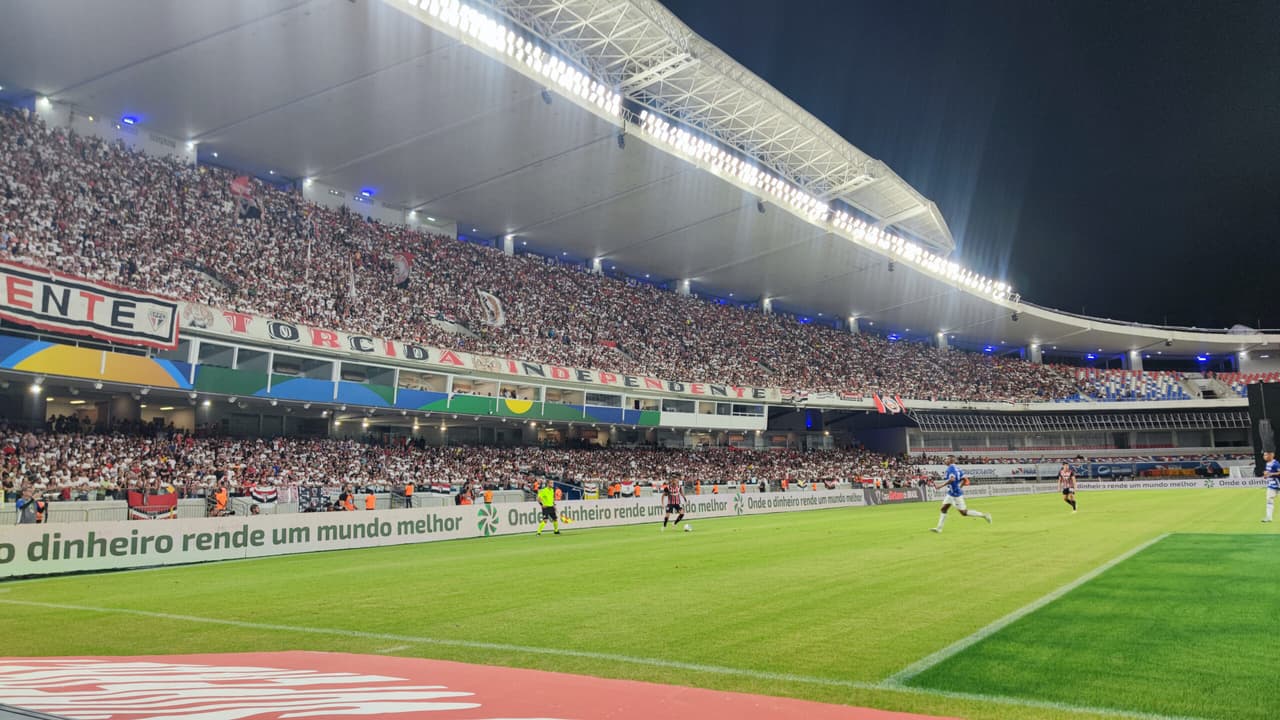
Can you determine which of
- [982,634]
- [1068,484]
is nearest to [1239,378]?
[1068,484]

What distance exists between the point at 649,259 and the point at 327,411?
101 feet

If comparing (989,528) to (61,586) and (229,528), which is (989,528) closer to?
(229,528)

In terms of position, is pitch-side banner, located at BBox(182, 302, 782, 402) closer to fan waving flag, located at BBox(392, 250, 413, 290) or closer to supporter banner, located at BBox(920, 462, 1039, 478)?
fan waving flag, located at BBox(392, 250, 413, 290)

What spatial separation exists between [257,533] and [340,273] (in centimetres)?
2380

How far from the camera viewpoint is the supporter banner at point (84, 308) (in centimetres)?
2494

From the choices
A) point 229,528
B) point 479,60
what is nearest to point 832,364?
point 479,60

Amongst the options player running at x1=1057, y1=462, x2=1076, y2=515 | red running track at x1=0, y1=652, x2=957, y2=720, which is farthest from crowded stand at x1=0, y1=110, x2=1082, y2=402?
player running at x1=1057, y1=462, x2=1076, y2=515

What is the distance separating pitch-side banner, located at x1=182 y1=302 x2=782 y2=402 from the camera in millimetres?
32188

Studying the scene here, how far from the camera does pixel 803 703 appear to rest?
5.55 meters

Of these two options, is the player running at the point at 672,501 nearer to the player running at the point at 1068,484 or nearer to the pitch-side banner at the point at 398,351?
the player running at the point at 1068,484

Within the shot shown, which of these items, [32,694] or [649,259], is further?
[649,259]

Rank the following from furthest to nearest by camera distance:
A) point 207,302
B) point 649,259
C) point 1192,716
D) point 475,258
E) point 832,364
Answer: point 832,364 < point 649,259 < point 475,258 < point 207,302 < point 1192,716

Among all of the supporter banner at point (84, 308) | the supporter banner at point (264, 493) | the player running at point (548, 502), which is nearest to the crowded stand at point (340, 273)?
the supporter banner at point (84, 308)

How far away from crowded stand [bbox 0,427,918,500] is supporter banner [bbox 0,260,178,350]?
13.7 ft
